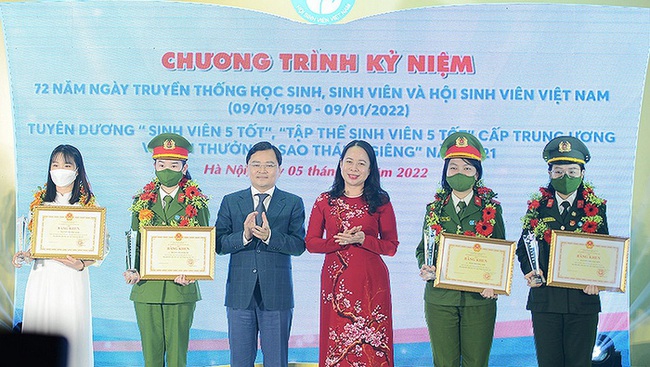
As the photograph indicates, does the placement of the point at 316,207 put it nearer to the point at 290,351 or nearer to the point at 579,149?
the point at 290,351

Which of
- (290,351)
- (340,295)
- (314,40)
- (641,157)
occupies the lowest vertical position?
(290,351)

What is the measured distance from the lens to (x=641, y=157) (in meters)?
4.53

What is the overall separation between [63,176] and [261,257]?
1.22m

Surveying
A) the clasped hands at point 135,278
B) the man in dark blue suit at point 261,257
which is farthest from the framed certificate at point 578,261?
the clasped hands at point 135,278

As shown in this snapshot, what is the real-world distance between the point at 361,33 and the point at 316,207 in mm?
1016

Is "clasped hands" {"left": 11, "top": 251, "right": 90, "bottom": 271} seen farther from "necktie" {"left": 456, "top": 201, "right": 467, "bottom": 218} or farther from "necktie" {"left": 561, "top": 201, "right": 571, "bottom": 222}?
"necktie" {"left": 561, "top": 201, "right": 571, "bottom": 222}

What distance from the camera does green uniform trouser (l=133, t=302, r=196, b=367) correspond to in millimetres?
4441

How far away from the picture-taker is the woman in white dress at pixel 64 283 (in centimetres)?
450

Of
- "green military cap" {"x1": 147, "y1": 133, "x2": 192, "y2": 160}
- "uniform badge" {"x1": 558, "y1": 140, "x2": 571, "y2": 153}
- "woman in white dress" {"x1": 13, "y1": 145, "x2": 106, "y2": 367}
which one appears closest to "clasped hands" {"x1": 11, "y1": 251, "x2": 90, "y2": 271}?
"woman in white dress" {"x1": 13, "y1": 145, "x2": 106, "y2": 367}

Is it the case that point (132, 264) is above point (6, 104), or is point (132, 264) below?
below

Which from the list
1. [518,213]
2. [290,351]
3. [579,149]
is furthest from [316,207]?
[579,149]

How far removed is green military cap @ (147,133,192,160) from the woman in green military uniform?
1.41 meters

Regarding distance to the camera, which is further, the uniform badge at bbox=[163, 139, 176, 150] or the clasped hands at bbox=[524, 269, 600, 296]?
the uniform badge at bbox=[163, 139, 176, 150]

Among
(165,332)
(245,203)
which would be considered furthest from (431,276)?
(165,332)
